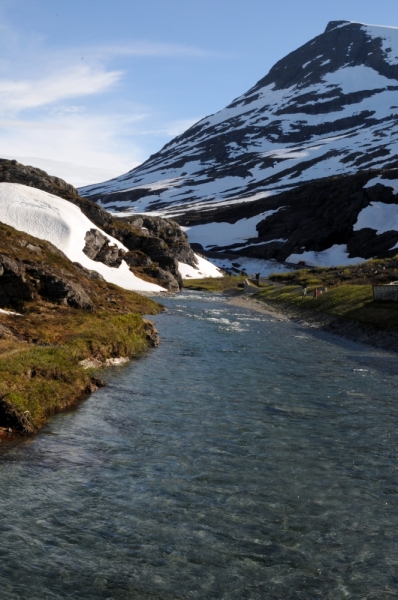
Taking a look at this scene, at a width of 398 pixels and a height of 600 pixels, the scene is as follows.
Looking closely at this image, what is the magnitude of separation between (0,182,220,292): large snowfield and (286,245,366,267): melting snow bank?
78.9m

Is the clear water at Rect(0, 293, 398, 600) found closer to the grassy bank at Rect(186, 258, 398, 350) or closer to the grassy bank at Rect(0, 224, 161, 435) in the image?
the grassy bank at Rect(0, 224, 161, 435)

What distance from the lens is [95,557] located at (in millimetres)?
11562

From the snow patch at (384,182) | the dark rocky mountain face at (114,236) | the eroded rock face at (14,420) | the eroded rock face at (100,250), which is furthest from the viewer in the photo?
the snow patch at (384,182)

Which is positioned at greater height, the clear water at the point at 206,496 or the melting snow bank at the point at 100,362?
the melting snow bank at the point at 100,362

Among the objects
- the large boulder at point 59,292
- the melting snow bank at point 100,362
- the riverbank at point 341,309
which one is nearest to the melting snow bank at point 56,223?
the riverbank at point 341,309

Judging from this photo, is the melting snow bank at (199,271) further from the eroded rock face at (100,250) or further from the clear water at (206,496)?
the clear water at (206,496)

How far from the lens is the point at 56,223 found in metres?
98.6

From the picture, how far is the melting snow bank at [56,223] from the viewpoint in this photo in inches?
3691

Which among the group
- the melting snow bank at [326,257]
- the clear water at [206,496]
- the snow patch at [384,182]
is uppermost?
the snow patch at [384,182]

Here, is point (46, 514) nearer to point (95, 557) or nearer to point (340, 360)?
point (95, 557)

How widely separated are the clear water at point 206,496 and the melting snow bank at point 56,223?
68956 millimetres

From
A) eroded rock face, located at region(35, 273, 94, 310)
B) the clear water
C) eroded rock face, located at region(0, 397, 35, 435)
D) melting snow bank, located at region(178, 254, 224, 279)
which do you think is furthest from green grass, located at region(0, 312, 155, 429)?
melting snow bank, located at region(178, 254, 224, 279)

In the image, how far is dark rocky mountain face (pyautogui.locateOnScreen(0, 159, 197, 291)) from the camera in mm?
101625

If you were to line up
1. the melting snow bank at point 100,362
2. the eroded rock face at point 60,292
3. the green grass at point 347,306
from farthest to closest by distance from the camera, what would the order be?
the green grass at point 347,306 → the eroded rock face at point 60,292 → the melting snow bank at point 100,362
